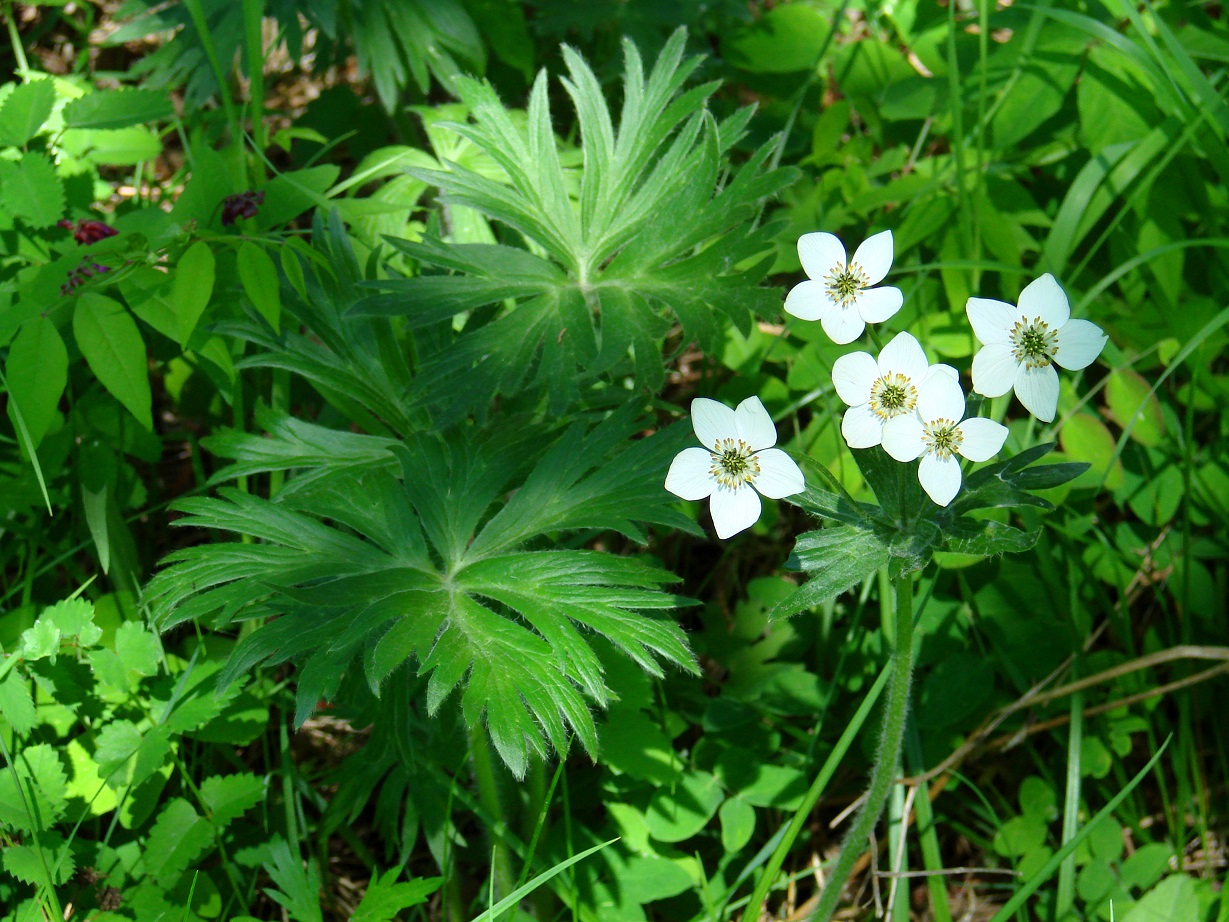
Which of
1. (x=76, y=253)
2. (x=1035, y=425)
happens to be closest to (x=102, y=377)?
(x=76, y=253)

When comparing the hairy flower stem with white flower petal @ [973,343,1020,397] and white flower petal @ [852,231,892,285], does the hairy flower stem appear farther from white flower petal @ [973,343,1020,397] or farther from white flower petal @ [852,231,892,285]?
white flower petal @ [852,231,892,285]

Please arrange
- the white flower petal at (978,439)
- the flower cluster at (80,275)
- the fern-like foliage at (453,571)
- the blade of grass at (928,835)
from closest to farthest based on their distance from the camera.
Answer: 1. the white flower petal at (978,439)
2. the fern-like foliage at (453,571)
3. the flower cluster at (80,275)
4. the blade of grass at (928,835)

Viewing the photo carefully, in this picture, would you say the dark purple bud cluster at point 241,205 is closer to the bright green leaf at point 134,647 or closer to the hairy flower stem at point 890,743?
the bright green leaf at point 134,647

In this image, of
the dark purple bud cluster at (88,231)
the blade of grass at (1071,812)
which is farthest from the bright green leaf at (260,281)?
the blade of grass at (1071,812)

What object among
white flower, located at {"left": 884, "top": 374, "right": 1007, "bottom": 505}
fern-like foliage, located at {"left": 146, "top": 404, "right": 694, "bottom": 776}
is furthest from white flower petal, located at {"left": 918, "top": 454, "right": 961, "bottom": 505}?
fern-like foliage, located at {"left": 146, "top": 404, "right": 694, "bottom": 776}

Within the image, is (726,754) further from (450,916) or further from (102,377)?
(102,377)

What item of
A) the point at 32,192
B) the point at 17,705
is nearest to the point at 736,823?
the point at 17,705
